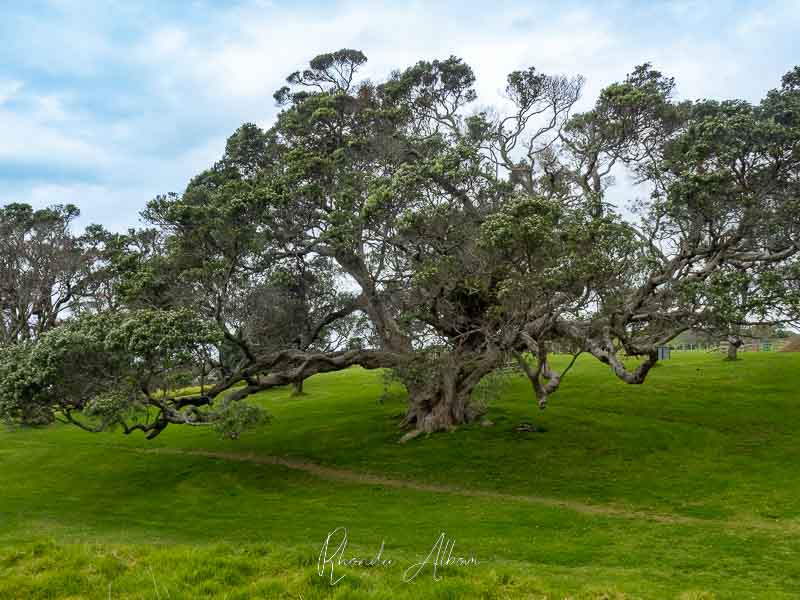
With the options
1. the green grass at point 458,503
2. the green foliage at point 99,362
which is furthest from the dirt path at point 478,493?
the green foliage at point 99,362

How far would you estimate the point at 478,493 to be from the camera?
75.6 feet

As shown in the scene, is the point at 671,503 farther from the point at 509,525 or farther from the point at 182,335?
the point at 182,335

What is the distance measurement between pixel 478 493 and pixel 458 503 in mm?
1786

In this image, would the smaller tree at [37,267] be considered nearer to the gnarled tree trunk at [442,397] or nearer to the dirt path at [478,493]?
the dirt path at [478,493]

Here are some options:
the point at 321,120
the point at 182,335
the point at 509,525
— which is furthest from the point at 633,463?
the point at 321,120

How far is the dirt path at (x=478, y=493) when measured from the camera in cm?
1791

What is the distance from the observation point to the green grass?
9.64 meters

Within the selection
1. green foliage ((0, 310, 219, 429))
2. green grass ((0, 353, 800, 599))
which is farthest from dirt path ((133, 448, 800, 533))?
green foliage ((0, 310, 219, 429))

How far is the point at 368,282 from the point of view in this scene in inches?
1083

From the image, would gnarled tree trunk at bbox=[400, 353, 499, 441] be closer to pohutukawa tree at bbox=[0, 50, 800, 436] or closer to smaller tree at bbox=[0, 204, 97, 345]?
pohutukawa tree at bbox=[0, 50, 800, 436]

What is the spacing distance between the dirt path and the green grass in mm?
157

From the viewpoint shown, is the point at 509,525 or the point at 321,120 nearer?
the point at 509,525

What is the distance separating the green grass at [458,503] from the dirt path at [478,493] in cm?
16

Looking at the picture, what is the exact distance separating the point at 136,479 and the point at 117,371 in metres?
9.14
